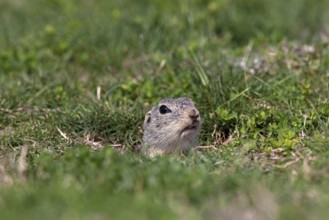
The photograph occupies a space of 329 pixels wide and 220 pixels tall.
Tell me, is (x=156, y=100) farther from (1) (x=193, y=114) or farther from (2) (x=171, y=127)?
(1) (x=193, y=114)

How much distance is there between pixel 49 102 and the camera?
8758mm

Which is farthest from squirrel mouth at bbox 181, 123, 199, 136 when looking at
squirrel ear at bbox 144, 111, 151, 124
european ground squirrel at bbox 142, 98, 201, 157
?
squirrel ear at bbox 144, 111, 151, 124

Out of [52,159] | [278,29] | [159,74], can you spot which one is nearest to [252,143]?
[52,159]

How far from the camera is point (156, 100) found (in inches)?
345

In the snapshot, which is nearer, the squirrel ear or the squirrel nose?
the squirrel nose

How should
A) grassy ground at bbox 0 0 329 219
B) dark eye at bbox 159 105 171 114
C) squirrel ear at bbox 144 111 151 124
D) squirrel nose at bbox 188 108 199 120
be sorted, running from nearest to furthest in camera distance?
1. grassy ground at bbox 0 0 329 219
2. squirrel nose at bbox 188 108 199 120
3. dark eye at bbox 159 105 171 114
4. squirrel ear at bbox 144 111 151 124

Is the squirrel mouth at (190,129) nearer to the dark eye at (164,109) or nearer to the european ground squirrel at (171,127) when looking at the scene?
the european ground squirrel at (171,127)

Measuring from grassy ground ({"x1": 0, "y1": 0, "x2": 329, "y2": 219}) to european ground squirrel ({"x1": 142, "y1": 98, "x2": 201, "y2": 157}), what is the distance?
0.75 ft

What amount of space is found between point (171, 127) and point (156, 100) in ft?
4.45

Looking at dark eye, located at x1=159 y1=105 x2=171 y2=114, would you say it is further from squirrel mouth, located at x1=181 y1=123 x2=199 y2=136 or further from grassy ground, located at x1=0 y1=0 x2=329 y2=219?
grassy ground, located at x1=0 y1=0 x2=329 y2=219

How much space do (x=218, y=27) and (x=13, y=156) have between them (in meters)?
4.40

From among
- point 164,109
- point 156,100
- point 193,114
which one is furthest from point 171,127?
point 156,100

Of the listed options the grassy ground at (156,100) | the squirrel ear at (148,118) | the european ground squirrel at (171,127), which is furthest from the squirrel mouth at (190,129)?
the squirrel ear at (148,118)

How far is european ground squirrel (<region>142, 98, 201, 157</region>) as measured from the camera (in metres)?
7.27
